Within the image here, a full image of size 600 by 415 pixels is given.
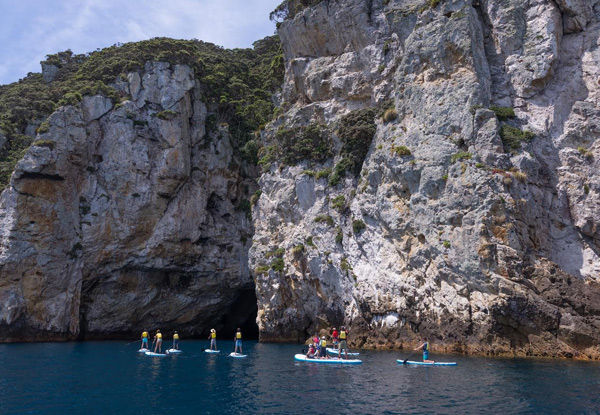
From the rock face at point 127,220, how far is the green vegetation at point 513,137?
30.0 metres

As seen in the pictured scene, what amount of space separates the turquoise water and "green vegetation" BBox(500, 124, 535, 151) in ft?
48.1

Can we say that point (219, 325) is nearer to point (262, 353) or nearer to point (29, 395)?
point (262, 353)

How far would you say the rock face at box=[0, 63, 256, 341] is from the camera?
48094 millimetres

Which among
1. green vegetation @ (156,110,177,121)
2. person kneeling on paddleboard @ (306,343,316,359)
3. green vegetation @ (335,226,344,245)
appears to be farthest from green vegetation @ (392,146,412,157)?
green vegetation @ (156,110,177,121)

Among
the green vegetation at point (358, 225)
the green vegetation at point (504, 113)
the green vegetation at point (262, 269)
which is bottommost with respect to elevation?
the green vegetation at point (262, 269)

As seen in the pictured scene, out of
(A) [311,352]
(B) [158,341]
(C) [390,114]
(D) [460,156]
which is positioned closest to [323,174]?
(C) [390,114]

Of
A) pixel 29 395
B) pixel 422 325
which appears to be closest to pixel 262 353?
pixel 422 325

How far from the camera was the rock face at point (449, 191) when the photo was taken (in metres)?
30.8

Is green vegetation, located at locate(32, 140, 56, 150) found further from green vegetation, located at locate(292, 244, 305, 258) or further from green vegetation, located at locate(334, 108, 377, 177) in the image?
green vegetation, located at locate(334, 108, 377, 177)

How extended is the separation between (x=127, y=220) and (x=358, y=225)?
2475cm

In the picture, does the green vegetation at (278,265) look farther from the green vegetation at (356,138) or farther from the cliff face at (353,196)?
the green vegetation at (356,138)

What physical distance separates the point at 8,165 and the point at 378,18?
40301 millimetres

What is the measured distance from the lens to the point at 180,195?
54.2 m

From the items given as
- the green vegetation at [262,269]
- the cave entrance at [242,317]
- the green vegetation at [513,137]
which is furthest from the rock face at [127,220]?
the green vegetation at [513,137]
